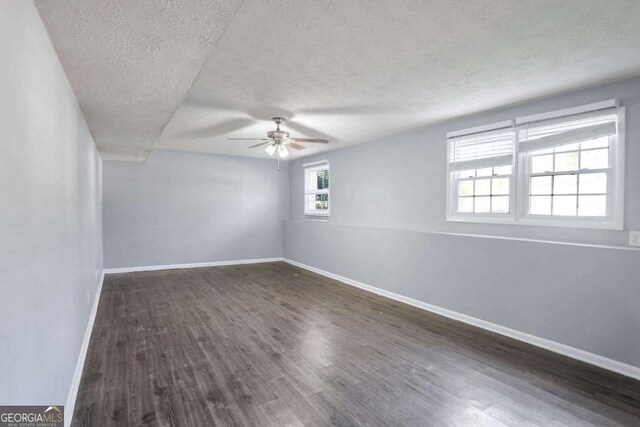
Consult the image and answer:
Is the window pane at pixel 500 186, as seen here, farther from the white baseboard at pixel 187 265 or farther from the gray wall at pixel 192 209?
the white baseboard at pixel 187 265

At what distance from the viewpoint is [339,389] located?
7.75 ft

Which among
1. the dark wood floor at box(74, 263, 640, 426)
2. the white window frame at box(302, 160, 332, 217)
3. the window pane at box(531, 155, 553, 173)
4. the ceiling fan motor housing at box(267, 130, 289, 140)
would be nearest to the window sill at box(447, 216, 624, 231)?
the window pane at box(531, 155, 553, 173)

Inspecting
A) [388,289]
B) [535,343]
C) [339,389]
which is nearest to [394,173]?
[388,289]

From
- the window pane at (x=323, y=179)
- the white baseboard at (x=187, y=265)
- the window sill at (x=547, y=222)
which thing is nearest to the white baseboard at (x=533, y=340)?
the window sill at (x=547, y=222)

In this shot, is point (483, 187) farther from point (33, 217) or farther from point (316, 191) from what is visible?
point (33, 217)

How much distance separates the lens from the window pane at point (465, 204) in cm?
411

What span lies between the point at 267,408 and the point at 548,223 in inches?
126

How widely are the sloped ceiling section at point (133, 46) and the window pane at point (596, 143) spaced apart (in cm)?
342

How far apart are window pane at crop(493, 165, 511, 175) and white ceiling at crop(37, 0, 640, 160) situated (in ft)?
2.34

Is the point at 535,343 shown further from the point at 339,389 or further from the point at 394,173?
the point at 394,173

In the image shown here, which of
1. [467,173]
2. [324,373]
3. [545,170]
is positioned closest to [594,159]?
[545,170]

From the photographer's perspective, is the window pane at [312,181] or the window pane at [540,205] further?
the window pane at [312,181]

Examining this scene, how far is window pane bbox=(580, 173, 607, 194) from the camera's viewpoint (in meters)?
2.98

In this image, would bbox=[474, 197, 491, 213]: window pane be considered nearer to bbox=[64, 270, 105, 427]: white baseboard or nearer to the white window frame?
the white window frame
